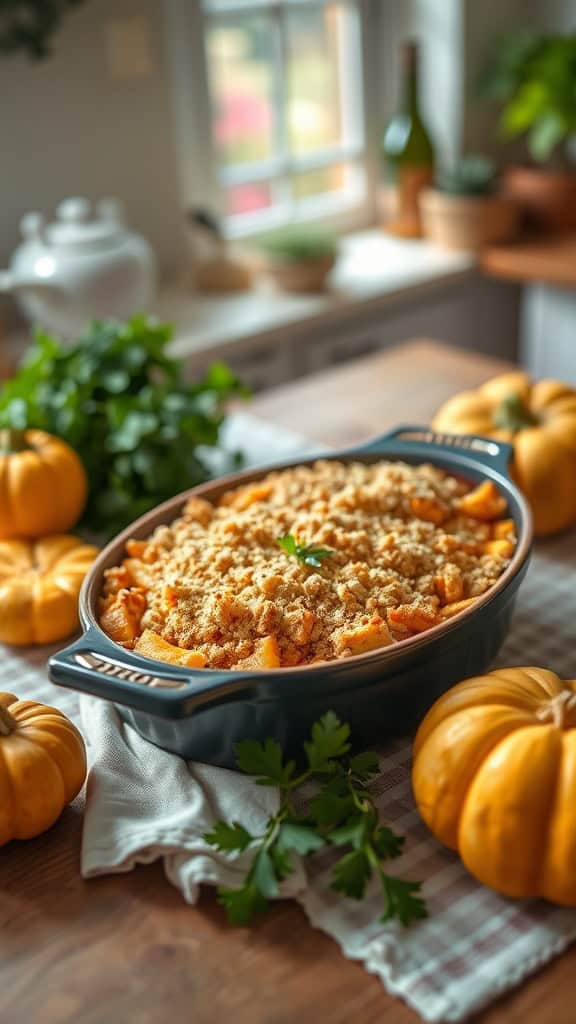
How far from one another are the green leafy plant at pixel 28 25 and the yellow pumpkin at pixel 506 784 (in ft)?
6.27

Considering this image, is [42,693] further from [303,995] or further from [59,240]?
[59,240]

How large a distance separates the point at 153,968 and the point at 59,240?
158 cm

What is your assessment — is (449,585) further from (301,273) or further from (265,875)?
(301,273)

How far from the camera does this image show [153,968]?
0.68 metres

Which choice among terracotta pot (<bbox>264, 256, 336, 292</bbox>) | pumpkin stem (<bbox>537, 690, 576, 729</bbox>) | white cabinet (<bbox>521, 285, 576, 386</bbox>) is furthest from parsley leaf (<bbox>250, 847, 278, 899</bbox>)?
white cabinet (<bbox>521, 285, 576, 386</bbox>)

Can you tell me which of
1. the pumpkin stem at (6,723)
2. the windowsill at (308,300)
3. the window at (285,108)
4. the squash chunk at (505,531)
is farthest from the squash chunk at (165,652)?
the window at (285,108)

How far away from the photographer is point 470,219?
105 inches

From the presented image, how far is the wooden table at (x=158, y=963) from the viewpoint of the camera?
644 mm

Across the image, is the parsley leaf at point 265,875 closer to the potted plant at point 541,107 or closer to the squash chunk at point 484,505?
the squash chunk at point 484,505

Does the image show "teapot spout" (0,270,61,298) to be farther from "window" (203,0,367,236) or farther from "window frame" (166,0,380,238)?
"window" (203,0,367,236)

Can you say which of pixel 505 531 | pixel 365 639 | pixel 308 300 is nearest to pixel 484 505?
pixel 505 531

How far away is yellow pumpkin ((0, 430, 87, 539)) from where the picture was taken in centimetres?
113

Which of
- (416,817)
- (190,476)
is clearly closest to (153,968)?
(416,817)

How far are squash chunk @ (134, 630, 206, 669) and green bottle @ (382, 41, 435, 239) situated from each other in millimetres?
2280
